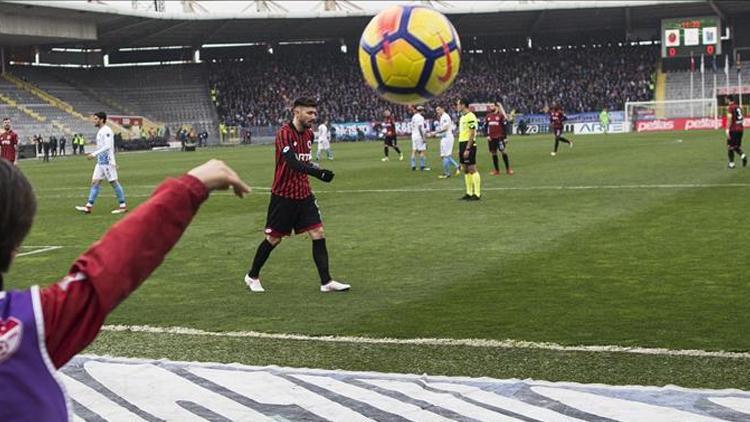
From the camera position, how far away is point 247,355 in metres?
7.07

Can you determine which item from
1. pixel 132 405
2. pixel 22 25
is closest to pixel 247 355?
pixel 132 405

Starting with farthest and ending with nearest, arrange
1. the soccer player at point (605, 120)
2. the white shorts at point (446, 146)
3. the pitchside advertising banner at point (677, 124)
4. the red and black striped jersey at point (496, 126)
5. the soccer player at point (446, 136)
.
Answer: the soccer player at point (605, 120) < the pitchside advertising banner at point (677, 124) < the white shorts at point (446, 146) < the soccer player at point (446, 136) < the red and black striped jersey at point (496, 126)

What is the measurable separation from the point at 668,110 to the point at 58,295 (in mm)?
60936

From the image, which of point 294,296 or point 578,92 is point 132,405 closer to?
point 294,296

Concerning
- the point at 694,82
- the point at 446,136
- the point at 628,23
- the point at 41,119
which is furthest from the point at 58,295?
the point at 628,23

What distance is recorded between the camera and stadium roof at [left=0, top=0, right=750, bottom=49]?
2480 inches

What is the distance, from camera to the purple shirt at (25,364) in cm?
215

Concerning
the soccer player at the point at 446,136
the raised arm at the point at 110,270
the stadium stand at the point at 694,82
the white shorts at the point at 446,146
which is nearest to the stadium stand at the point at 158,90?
the stadium stand at the point at 694,82

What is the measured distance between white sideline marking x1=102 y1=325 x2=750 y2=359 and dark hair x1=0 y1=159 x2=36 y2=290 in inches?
201

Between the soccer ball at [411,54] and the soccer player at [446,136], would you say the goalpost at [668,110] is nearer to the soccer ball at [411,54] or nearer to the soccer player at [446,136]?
the soccer player at [446,136]

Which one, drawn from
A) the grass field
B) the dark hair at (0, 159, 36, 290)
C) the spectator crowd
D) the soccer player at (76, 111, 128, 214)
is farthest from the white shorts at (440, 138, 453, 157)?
the spectator crowd

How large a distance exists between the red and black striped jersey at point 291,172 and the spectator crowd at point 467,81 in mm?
57960

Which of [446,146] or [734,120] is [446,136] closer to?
[446,146]

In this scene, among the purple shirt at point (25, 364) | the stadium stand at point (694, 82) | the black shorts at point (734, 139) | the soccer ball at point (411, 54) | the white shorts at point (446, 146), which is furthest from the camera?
the stadium stand at point (694, 82)
